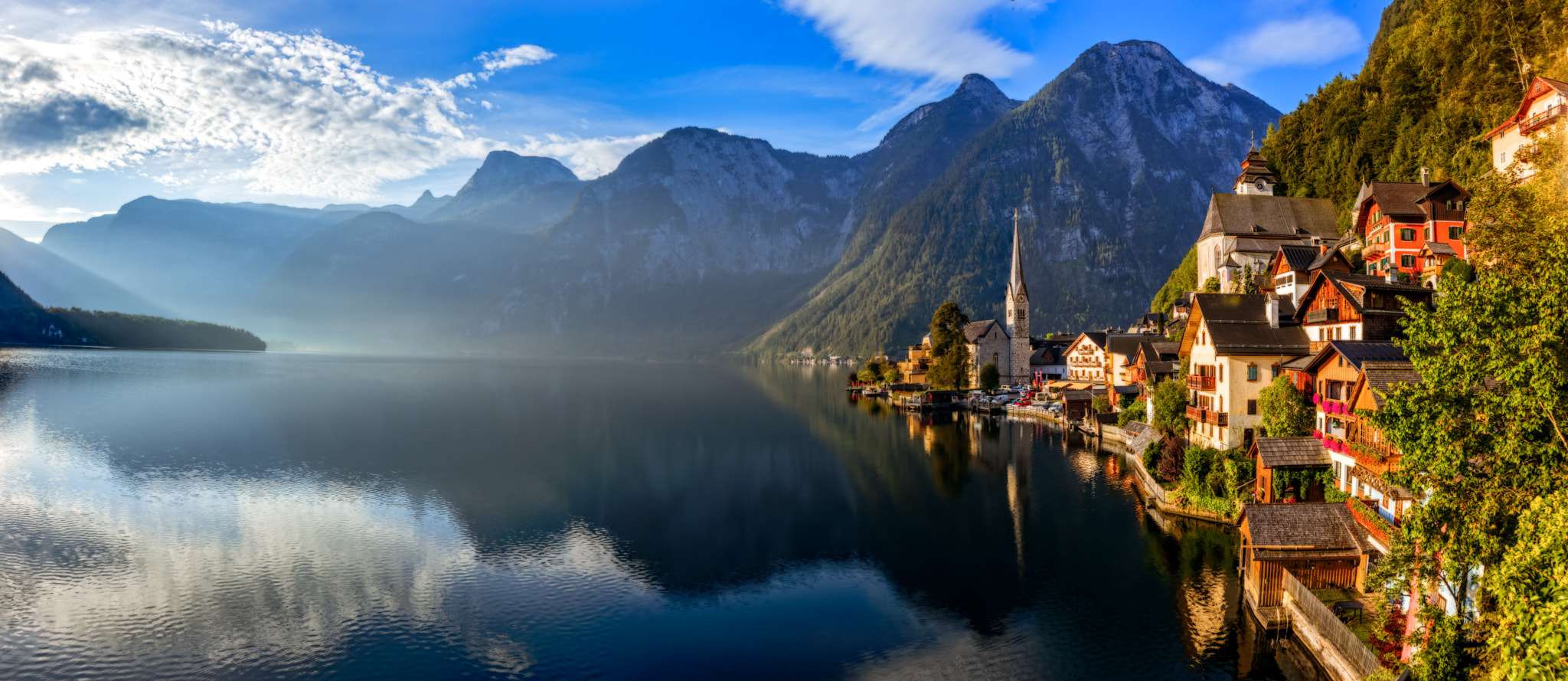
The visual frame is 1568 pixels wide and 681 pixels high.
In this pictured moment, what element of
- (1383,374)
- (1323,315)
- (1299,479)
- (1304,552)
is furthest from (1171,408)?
(1304,552)

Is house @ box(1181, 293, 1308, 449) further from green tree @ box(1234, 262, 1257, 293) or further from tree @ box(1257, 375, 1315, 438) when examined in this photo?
green tree @ box(1234, 262, 1257, 293)

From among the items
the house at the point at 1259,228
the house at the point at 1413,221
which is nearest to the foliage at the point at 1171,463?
the house at the point at 1413,221

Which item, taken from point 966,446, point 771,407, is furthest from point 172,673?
point 771,407

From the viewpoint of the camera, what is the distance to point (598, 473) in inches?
2731

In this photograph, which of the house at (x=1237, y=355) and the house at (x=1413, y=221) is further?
the house at (x=1413, y=221)

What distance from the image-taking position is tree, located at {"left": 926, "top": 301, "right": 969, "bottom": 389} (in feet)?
432

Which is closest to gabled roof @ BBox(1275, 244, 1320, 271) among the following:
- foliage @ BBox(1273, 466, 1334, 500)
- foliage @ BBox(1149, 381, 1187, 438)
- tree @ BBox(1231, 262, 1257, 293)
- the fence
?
tree @ BBox(1231, 262, 1257, 293)

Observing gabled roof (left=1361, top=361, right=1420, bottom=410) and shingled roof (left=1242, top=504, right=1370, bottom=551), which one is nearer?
shingled roof (left=1242, top=504, right=1370, bottom=551)

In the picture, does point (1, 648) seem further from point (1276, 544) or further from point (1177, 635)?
point (1276, 544)

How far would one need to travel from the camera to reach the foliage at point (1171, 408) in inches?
2372

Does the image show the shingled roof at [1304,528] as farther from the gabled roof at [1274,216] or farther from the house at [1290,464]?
the gabled roof at [1274,216]

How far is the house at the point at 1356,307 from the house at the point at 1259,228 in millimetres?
43045

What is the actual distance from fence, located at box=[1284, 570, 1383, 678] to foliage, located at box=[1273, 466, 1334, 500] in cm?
1166

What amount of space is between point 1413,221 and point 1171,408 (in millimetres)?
23592
